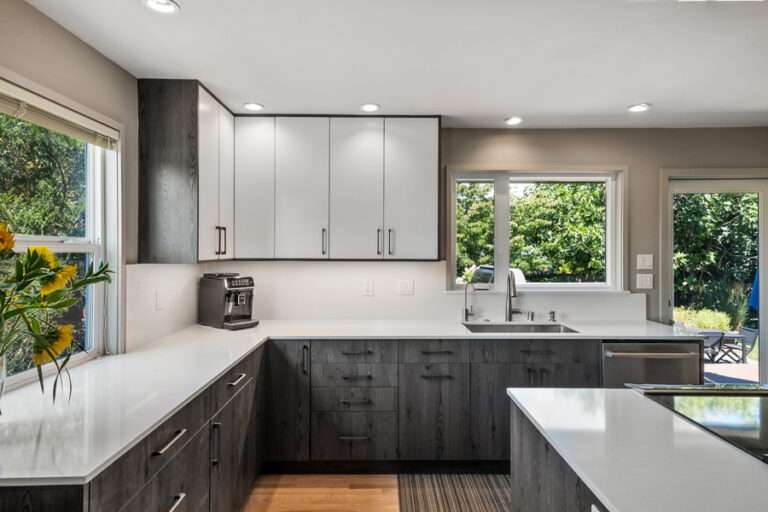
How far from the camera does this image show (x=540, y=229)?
3.47 meters

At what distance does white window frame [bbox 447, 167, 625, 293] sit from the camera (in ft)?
Result: 11.1

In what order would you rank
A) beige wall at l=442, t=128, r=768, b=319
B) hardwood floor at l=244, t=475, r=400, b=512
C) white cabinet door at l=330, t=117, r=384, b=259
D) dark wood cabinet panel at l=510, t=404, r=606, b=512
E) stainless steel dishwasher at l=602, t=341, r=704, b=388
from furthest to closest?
beige wall at l=442, t=128, r=768, b=319, white cabinet door at l=330, t=117, r=384, b=259, stainless steel dishwasher at l=602, t=341, r=704, b=388, hardwood floor at l=244, t=475, r=400, b=512, dark wood cabinet panel at l=510, t=404, r=606, b=512

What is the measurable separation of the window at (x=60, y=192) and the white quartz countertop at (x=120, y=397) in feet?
0.75

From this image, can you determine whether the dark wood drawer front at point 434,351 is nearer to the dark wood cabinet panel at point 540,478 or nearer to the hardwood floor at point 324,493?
the hardwood floor at point 324,493

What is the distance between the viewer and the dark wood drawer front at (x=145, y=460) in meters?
1.15

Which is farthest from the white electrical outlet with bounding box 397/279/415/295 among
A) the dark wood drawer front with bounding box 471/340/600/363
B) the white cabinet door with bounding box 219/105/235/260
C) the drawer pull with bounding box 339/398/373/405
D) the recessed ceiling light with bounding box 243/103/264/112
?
the recessed ceiling light with bounding box 243/103/264/112

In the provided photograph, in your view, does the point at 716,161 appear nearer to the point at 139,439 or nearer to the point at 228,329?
the point at 228,329

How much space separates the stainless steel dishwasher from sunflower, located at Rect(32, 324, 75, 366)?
272 cm

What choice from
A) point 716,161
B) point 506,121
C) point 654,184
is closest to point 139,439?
point 506,121

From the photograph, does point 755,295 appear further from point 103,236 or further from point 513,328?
point 103,236

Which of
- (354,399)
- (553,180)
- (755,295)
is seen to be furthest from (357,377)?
(755,295)

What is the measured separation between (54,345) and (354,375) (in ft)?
5.64

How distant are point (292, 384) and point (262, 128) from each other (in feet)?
5.60

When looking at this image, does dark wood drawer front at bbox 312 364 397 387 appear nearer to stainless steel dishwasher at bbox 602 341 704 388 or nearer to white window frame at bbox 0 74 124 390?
white window frame at bbox 0 74 124 390
